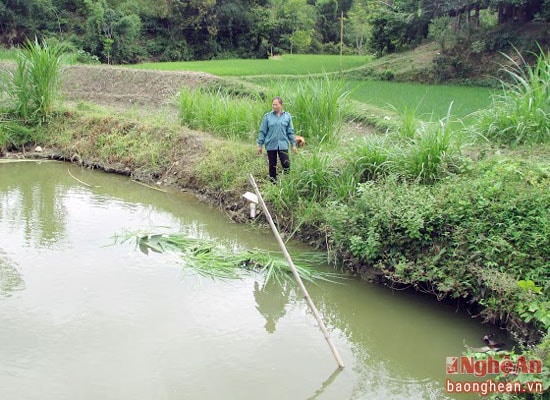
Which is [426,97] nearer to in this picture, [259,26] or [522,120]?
[522,120]

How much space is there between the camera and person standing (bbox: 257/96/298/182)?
6.59 meters

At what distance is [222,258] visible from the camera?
5746 millimetres

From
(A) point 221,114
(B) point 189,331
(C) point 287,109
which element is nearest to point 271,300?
(B) point 189,331

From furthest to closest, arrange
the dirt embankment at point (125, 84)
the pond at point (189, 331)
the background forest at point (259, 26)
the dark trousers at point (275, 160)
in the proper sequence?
the background forest at point (259, 26), the dirt embankment at point (125, 84), the dark trousers at point (275, 160), the pond at point (189, 331)

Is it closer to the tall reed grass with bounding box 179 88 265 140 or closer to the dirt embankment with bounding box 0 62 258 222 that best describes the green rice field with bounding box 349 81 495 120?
the tall reed grass with bounding box 179 88 265 140

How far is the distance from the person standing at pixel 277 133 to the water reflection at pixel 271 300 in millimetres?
1808

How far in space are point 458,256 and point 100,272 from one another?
3208 mm

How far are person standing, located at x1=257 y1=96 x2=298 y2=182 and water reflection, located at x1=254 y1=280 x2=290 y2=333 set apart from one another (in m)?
1.81

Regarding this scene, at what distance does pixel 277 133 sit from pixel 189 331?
2.83 meters

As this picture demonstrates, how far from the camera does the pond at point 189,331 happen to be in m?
3.84

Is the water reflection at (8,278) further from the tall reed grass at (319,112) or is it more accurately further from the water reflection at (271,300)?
the tall reed grass at (319,112)

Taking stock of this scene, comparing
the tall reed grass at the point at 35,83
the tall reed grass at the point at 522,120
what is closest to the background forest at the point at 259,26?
the tall reed grass at the point at 35,83

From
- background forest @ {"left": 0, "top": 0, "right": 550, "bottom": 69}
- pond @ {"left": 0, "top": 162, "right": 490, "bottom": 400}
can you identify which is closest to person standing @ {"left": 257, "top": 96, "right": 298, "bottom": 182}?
pond @ {"left": 0, "top": 162, "right": 490, "bottom": 400}

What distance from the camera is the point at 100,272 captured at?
215 inches
